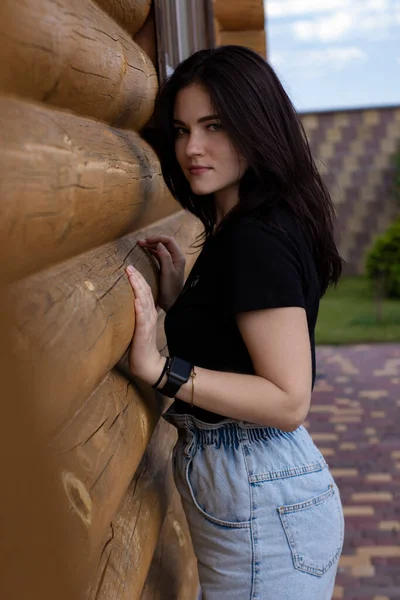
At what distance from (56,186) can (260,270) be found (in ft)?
2.04

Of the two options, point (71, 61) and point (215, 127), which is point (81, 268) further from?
point (215, 127)

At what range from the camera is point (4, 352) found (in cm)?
40

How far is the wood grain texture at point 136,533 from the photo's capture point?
1.49m

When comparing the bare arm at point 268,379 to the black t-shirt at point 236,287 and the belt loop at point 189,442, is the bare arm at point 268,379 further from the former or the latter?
the belt loop at point 189,442

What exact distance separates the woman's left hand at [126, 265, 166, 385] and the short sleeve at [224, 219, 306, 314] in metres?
0.19

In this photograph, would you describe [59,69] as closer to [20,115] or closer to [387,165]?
[20,115]

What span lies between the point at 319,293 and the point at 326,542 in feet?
1.81

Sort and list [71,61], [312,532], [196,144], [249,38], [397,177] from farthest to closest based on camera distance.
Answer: [397,177] → [249,38] → [196,144] → [312,532] → [71,61]

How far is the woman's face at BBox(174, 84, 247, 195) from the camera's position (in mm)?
1828

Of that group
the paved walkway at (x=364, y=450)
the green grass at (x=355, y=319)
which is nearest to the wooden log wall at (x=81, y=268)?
the paved walkway at (x=364, y=450)

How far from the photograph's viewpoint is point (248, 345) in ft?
5.43

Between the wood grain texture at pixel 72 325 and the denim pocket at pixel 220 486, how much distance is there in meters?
0.36

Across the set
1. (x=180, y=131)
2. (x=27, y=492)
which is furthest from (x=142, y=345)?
(x=27, y=492)

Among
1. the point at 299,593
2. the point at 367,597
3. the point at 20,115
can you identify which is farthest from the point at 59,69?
the point at 367,597
